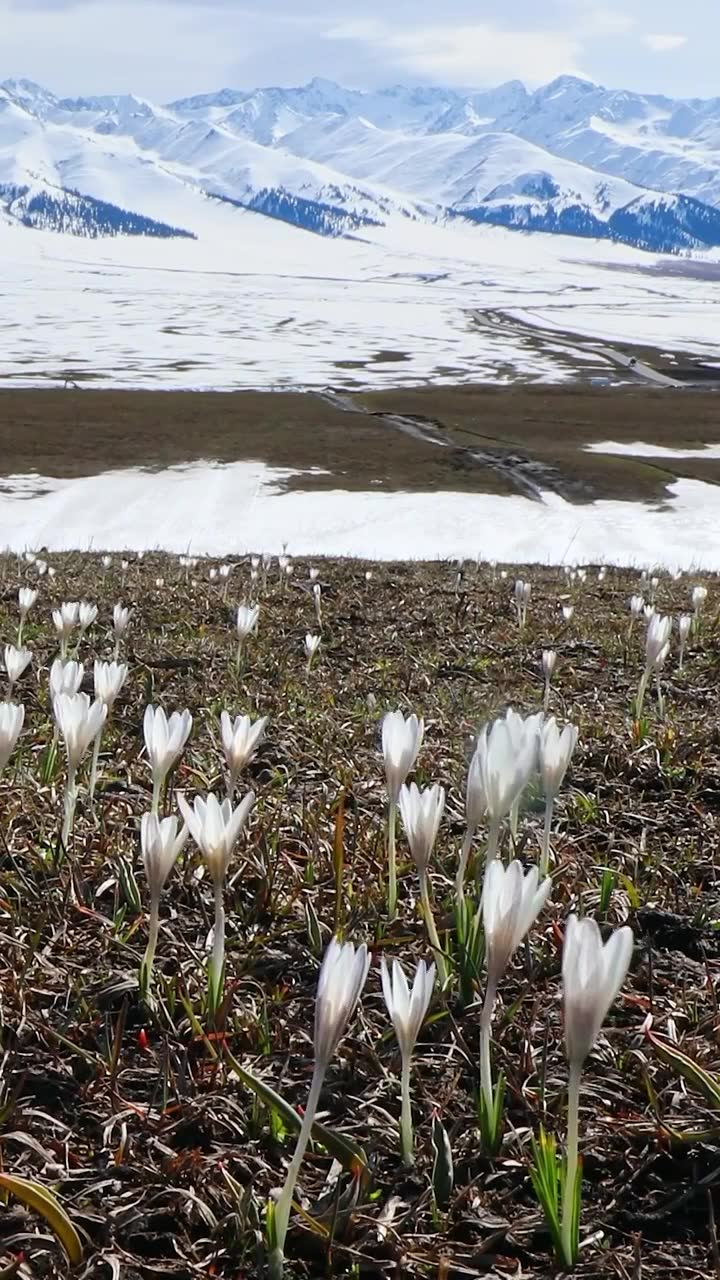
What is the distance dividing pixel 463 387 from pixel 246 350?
35.3 metres

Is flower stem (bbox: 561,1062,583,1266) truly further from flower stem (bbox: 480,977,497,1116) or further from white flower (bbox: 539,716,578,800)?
white flower (bbox: 539,716,578,800)

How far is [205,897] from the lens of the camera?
8.75ft

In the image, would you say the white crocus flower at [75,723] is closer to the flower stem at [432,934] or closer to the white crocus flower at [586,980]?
the flower stem at [432,934]

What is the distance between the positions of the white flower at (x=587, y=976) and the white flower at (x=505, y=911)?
169 millimetres

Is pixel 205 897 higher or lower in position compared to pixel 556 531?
higher

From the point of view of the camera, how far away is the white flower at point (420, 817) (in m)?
2.05

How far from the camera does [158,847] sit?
196 cm

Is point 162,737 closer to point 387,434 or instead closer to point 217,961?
point 217,961

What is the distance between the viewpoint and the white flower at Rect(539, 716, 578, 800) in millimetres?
2438

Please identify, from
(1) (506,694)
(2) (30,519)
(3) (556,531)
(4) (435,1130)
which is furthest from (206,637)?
(2) (30,519)

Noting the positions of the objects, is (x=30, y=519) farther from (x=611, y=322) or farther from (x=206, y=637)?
(x=611, y=322)

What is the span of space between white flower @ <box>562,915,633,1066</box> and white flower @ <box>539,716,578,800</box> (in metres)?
1.07

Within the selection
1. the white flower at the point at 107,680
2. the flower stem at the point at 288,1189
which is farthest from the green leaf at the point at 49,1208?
the white flower at the point at 107,680

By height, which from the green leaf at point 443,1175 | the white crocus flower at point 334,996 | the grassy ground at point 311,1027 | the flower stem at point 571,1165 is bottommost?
the grassy ground at point 311,1027
